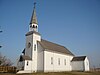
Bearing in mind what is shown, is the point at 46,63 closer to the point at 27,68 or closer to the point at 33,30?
the point at 27,68

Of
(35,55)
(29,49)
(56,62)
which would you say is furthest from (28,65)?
(56,62)

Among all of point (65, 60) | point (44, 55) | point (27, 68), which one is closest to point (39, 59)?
point (44, 55)

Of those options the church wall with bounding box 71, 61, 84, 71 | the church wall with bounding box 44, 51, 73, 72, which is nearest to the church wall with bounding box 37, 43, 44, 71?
the church wall with bounding box 44, 51, 73, 72

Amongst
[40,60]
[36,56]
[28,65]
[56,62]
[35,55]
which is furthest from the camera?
[56,62]

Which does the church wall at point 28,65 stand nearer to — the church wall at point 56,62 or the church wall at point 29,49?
the church wall at point 29,49

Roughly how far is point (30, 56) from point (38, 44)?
396 centimetres

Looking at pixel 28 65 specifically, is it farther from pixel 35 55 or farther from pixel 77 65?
pixel 77 65

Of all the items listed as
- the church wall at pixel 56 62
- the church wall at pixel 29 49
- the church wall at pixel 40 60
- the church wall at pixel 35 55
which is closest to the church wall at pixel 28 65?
the church wall at pixel 35 55

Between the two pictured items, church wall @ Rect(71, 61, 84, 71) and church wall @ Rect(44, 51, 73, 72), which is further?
church wall @ Rect(71, 61, 84, 71)

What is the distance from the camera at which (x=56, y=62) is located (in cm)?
4266

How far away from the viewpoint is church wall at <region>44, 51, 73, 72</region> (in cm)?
3858

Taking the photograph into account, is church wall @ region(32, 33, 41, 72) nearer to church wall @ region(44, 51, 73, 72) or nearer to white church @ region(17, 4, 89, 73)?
white church @ region(17, 4, 89, 73)

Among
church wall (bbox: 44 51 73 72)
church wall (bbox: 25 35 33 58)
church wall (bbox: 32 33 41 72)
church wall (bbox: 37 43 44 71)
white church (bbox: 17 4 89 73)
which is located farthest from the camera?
church wall (bbox: 44 51 73 72)

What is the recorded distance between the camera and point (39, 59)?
38.5 m
